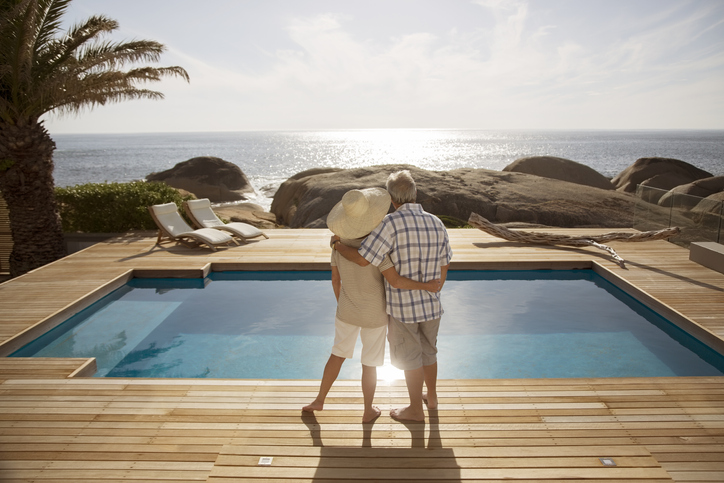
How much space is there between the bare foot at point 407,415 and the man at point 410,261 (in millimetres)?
166

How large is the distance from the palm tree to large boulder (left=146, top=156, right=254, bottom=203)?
21987mm

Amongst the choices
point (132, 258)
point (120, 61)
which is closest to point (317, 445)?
point (132, 258)

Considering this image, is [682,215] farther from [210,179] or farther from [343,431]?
[210,179]

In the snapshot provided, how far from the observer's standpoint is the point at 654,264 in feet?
26.0

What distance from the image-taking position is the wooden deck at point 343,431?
2777 mm

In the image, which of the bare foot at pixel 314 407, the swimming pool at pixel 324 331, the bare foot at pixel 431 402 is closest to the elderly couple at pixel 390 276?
the bare foot at pixel 431 402

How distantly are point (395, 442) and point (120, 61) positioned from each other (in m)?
8.81

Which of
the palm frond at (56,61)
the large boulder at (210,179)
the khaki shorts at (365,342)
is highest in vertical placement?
the palm frond at (56,61)

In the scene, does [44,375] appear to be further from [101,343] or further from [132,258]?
[132,258]

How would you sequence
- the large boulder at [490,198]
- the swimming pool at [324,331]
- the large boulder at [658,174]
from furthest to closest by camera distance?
the large boulder at [658,174] < the large boulder at [490,198] < the swimming pool at [324,331]

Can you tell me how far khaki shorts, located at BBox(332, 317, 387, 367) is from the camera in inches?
121

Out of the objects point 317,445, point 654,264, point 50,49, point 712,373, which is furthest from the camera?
point 50,49

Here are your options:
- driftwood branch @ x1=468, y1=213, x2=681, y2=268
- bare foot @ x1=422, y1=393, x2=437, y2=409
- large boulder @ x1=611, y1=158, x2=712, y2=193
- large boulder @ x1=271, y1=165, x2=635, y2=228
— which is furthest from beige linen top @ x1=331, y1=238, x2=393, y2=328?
large boulder @ x1=611, y1=158, x2=712, y2=193

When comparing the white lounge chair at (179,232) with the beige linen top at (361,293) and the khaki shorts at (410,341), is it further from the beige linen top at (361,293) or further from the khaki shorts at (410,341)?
the khaki shorts at (410,341)
